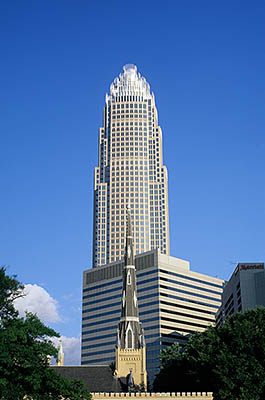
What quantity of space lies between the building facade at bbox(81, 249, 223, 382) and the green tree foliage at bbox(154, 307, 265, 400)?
3629 inches

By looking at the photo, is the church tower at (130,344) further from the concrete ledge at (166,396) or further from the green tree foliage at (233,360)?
the concrete ledge at (166,396)

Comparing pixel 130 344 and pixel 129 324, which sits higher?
pixel 129 324

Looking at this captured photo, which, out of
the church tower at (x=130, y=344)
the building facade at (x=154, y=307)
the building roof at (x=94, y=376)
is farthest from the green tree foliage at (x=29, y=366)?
the building facade at (x=154, y=307)

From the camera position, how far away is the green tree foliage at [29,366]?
5219 centimetres

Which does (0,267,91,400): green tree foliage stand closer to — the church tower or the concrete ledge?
the concrete ledge

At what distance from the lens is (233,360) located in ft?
237

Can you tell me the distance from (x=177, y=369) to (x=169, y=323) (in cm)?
8749

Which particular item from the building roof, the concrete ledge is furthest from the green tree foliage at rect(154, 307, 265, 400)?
the building roof

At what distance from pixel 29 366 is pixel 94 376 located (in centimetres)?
4096

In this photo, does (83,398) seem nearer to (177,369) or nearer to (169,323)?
(177,369)

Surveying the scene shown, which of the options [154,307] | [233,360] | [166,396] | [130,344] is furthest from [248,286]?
[166,396]

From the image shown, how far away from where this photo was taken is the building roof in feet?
292

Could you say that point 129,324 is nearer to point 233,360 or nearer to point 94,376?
point 94,376

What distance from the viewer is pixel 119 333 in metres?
97.4
